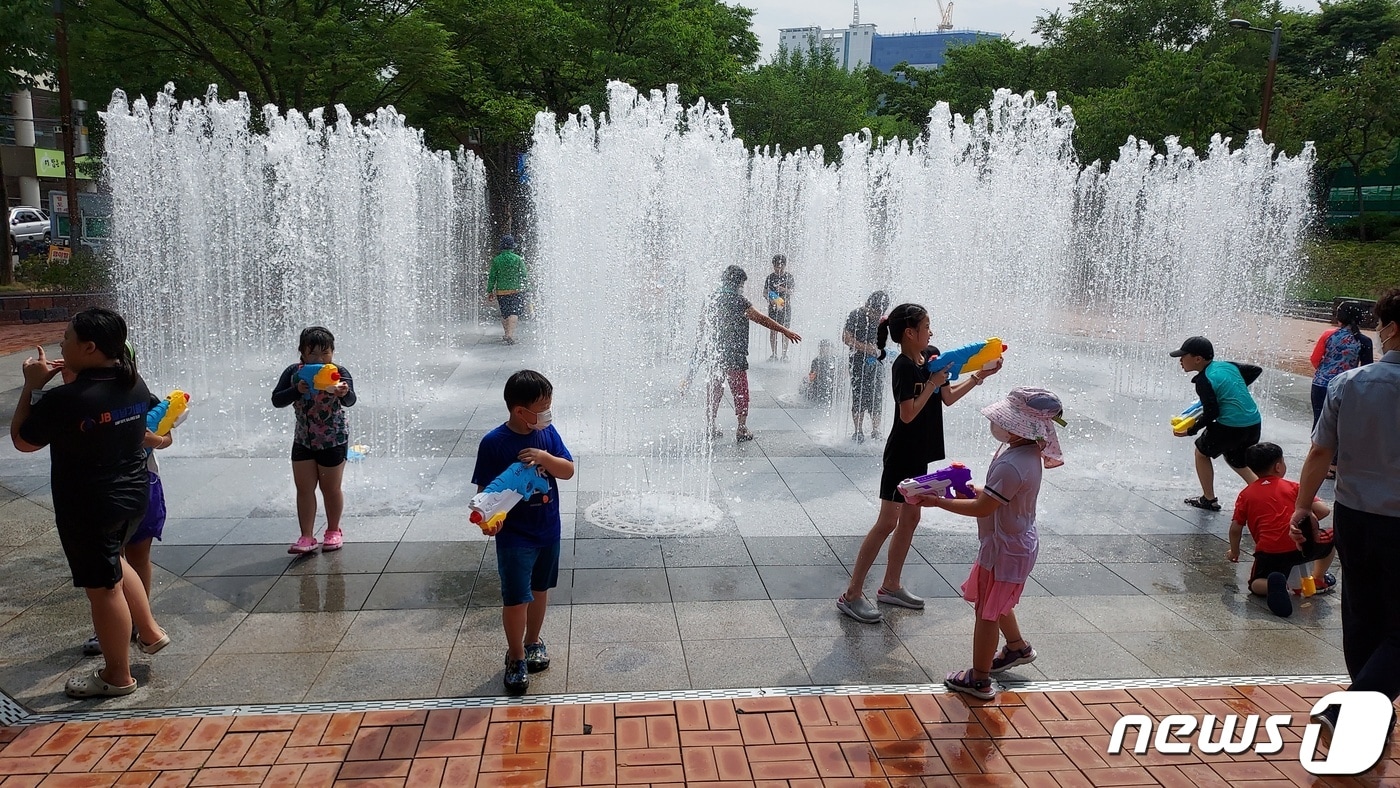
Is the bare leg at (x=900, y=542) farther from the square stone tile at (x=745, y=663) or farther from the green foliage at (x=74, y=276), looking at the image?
the green foliage at (x=74, y=276)

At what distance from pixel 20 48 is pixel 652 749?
1871 centimetres

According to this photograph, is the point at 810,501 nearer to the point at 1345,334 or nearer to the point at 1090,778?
the point at 1090,778

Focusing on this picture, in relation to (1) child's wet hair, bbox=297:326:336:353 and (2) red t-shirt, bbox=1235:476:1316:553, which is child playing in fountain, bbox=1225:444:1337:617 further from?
(1) child's wet hair, bbox=297:326:336:353

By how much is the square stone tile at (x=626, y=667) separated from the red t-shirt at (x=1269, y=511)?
3.20 m

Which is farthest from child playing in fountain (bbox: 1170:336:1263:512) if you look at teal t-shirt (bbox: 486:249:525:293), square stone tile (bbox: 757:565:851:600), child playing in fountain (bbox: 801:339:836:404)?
teal t-shirt (bbox: 486:249:525:293)

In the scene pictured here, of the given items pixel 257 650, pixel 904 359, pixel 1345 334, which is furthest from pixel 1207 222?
pixel 257 650

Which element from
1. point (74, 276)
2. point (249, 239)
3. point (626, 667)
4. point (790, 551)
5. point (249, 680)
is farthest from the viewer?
point (74, 276)

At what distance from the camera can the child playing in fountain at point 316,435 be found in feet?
15.9

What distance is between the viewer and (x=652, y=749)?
10.8 feet

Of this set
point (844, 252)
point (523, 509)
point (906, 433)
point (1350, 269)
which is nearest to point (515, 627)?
point (523, 509)

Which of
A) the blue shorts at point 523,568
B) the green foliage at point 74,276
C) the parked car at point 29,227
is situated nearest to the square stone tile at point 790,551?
the blue shorts at point 523,568

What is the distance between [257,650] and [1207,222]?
16674 mm

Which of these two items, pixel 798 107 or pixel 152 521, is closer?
pixel 152 521

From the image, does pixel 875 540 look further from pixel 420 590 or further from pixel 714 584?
pixel 420 590
